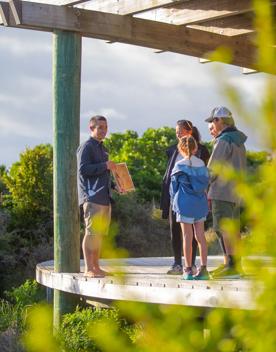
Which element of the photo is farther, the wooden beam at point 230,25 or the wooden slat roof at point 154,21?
the wooden beam at point 230,25

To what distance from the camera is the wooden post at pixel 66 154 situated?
9.03 metres

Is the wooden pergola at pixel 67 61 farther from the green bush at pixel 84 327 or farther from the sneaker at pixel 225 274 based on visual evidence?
the sneaker at pixel 225 274

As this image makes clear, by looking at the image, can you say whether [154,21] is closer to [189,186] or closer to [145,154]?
[189,186]

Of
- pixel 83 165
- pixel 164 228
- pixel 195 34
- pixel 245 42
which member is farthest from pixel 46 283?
pixel 164 228

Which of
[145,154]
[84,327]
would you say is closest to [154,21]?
[84,327]

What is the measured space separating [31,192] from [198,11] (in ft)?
15.3

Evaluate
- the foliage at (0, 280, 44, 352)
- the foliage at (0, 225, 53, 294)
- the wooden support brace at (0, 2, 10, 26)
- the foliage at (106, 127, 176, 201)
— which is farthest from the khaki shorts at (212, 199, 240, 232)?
the foliage at (106, 127, 176, 201)

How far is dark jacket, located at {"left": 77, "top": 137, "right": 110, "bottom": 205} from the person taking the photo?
7934 millimetres

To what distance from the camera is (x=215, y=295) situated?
6.74m

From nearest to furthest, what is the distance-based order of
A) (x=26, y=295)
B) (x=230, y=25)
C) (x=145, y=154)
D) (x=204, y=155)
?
(x=204, y=155), (x=26, y=295), (x=230, y=25), (x=145, y=154)

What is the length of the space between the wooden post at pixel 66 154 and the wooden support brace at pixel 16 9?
0.49 metres

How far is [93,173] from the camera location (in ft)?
26.0

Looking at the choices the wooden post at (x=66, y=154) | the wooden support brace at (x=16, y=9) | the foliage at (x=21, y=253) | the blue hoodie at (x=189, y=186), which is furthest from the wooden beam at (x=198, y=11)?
the foliage at (x=21, y=253)

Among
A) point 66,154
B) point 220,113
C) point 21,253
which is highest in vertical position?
point 220,113
